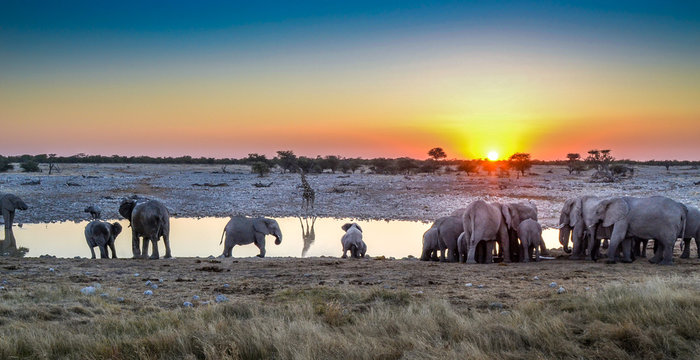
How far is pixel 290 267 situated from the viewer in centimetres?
1406

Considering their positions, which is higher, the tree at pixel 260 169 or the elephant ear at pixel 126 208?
the tree at pixel 260 169

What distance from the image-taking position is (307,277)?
12375 millimetres

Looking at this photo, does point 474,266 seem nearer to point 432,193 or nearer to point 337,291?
point 337,291

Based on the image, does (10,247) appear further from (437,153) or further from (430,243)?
(437,153)

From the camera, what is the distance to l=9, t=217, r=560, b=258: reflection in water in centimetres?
2113

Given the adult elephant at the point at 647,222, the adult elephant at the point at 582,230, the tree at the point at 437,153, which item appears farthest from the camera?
the tree at the point at 437,153

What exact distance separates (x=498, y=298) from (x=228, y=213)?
25.9 m

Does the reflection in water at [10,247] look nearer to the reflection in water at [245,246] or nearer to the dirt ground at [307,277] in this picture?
the reflection in water at [245,246]

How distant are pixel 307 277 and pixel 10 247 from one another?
48.8ft

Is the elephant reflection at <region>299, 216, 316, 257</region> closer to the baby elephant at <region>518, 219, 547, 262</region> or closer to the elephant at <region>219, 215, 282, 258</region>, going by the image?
the elephant at <region>219, 215, 282, 258</region>

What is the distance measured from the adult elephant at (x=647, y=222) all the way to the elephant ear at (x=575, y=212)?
4.31ft

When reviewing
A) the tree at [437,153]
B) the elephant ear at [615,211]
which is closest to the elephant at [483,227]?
the elephant ear at [615,211]

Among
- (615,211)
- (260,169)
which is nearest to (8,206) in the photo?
(615,211)

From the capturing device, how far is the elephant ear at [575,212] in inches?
647
